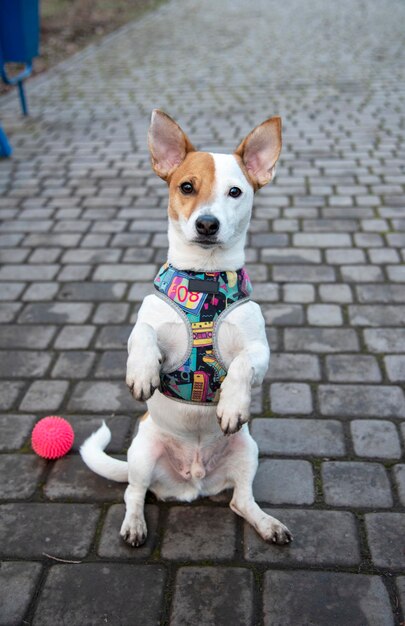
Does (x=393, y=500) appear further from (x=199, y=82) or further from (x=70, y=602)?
(x=199, y=82)

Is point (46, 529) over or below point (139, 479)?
below

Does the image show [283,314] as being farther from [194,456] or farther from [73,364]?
[194,456]

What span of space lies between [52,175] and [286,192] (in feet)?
A: 8.48

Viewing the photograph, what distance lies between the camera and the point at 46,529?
9.35 feet

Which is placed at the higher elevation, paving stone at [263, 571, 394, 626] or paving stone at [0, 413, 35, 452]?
paving stone at [263, 571, 394, 626]

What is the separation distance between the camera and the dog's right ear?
2.85 metres

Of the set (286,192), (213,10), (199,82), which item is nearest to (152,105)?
(199,82)

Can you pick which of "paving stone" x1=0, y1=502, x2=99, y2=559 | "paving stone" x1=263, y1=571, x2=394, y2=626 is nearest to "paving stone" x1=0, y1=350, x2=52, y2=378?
"paving stone" x1=0, y1=502, x2=99, y2=559

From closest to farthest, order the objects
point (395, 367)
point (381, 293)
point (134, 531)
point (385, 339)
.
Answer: point (134, 531) < point (395, 367) < point (385, 339) < point (381, 293)

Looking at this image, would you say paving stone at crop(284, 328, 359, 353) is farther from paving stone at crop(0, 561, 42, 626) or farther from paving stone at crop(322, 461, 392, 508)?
paving stone at crop(0, 561, 42, 626)

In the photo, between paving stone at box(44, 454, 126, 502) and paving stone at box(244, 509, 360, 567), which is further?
paving stone at box(44, 454, 126, 502)

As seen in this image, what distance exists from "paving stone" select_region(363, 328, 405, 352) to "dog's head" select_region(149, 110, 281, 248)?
1.61 metres

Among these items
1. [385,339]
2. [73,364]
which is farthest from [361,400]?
[73,364]

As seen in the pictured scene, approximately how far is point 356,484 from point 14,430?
1.79 metres
